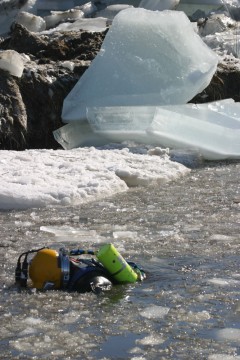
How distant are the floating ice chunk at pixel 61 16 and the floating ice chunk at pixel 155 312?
37.0 feet

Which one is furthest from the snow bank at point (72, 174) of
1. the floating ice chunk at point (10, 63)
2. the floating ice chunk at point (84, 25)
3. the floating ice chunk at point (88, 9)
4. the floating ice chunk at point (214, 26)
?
the floating ice chunk at point (88, 9)

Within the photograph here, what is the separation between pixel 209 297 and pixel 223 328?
18.6 inches

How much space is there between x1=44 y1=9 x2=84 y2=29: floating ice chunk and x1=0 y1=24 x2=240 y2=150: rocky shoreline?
145 inches

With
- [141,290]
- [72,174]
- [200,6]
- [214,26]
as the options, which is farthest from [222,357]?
[200,6]

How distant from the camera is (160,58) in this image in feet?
33.5

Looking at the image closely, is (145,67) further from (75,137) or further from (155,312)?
(155,312)

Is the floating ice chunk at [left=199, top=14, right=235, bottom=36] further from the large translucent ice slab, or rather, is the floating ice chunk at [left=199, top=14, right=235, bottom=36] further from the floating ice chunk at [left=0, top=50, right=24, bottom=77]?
the floating ice chunk at [left=0, top=50, right=24, bottom=77]

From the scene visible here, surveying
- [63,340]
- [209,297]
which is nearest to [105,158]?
[209,297]

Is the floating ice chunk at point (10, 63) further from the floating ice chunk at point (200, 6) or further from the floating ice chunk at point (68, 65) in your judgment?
the floating ice chunk at point (200, 6)

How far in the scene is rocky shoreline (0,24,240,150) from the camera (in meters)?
9.66

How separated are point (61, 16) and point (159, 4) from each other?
5.46ft

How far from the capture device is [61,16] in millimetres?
15844

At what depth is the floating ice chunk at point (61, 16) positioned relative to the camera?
15664 millimetres

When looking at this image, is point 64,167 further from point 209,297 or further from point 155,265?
point 209,297
